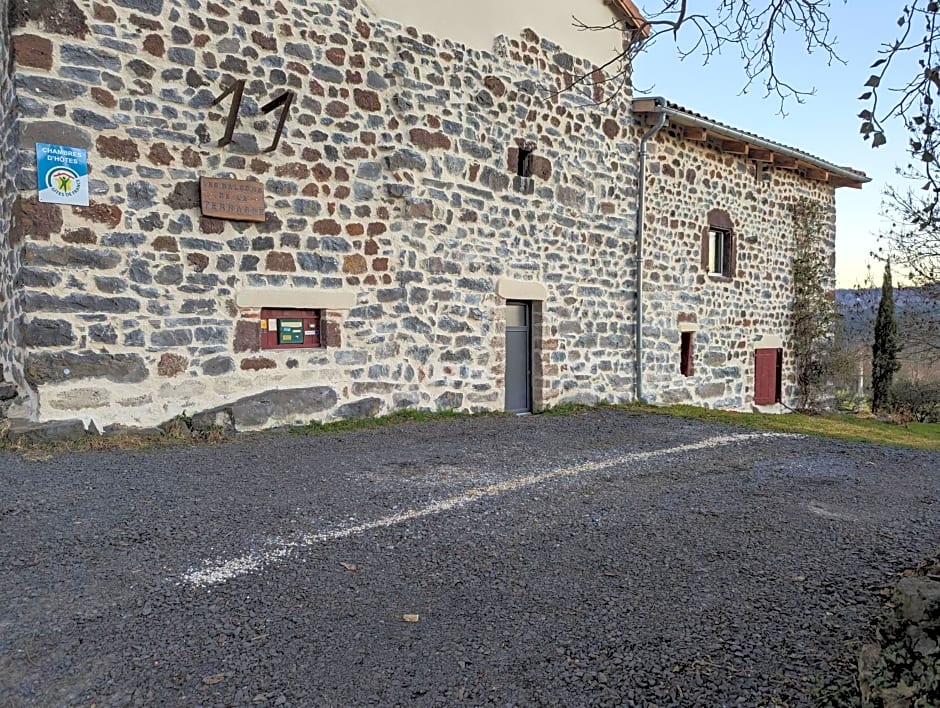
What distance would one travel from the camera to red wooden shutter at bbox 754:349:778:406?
1270 cm

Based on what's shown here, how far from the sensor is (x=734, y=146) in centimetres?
1170

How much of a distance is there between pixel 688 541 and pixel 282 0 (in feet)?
21.5

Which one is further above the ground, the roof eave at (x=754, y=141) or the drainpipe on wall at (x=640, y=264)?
the roof eave at (x=754, y=141)

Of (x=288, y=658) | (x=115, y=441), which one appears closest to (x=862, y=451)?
(x=288, y=658)

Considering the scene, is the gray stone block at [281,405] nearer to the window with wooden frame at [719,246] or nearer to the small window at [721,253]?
the window with wooden frame at [719,246]

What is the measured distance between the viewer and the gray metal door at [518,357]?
898 cm

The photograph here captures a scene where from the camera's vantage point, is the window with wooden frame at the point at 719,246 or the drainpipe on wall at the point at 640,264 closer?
the drainpipe on wall at the point at 640,264

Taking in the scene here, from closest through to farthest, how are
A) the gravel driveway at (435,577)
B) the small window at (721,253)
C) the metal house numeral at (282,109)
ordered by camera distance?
1. the gravel driveway at (435,577)
2. the metal house numeral at (282,109)
3. the small window at (721,253)

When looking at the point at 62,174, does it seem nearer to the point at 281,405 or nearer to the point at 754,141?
the point at 281,405

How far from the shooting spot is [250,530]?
3594 millimetres

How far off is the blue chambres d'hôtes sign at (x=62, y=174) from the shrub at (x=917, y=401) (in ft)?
53.7

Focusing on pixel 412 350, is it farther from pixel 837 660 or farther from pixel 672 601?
pixel 837 660

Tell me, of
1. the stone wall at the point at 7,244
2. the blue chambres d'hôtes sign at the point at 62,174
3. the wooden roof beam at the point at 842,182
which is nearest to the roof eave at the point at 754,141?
the wooden roof beam at the point at 842,182

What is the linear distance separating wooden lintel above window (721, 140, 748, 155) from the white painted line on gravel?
7297mm
